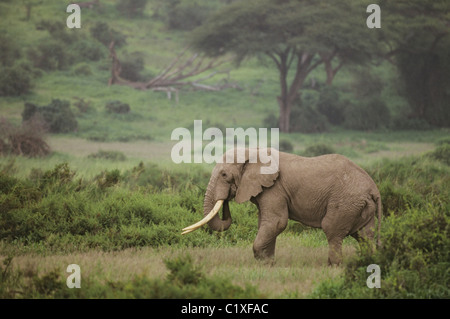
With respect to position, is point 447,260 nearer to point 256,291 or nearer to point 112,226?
point 256,291

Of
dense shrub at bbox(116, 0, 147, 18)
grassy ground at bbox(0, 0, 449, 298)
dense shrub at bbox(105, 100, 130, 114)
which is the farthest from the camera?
dense shrub at bbox(116, 0, 147, 18)

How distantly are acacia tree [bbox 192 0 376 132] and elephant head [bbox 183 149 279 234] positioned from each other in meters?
24.9

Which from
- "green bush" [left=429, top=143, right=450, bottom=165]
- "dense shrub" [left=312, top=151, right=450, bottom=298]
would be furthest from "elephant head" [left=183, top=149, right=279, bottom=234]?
"green bush" [left=429, top=143, right=450, bottom=165]

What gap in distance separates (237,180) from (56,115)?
22702 millimetres

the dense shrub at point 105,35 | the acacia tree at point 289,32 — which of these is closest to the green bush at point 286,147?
the acacia tree at point 289,32

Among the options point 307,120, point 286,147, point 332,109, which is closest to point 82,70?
point 307,120

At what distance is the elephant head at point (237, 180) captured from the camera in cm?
723

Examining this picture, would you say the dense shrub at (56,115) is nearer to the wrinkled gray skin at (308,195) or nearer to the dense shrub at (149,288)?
the wrinkled gray skin at (308,195)

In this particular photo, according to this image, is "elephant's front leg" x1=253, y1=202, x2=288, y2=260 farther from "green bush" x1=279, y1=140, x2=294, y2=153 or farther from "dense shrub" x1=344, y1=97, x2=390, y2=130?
"dense shrub" x1=344, y1=97, x2=390, y2=130

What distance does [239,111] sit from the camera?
121ft

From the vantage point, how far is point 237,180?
7363 mm

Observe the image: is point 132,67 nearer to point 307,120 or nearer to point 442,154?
point 307,120

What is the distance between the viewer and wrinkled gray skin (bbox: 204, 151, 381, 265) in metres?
7.17

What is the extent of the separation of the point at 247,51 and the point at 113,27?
17.7 meters
